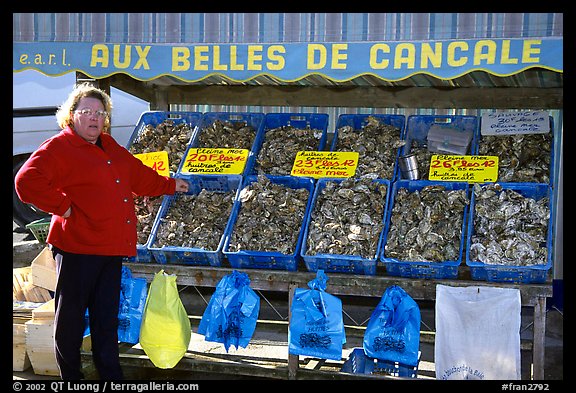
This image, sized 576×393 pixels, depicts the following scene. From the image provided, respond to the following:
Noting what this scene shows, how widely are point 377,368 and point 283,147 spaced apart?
1.81 m

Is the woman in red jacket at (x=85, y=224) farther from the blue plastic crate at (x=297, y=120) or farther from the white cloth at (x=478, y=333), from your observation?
the white cloth at (x=478, y=333)

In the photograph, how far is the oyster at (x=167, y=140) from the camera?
568 centimetres

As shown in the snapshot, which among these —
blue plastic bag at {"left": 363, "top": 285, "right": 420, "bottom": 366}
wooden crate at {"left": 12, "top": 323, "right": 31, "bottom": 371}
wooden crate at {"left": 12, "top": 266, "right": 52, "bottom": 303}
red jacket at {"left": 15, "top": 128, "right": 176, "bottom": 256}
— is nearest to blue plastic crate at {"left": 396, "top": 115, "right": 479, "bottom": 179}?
blue plastic bag at {"left": 363, "top": 285, "right": 420, "bottom": 366}

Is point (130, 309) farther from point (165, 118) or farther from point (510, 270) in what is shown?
point (510, 270)

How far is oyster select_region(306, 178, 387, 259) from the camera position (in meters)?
4.79

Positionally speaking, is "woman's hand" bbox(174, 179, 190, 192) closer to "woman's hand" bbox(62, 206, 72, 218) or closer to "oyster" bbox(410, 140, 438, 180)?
"woman's hand" bbox(62, 206, 72, 218)

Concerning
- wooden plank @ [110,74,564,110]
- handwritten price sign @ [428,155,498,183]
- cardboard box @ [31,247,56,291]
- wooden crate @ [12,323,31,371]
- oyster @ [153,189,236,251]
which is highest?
wooden plank @ [110,74,564,110]

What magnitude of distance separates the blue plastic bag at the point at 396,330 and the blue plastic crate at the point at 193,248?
1186 mm

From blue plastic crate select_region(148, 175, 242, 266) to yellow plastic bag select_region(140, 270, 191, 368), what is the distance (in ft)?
0.62

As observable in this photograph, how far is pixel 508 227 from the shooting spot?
15.6ft

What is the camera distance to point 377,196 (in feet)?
16.7

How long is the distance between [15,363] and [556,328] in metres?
4.46
